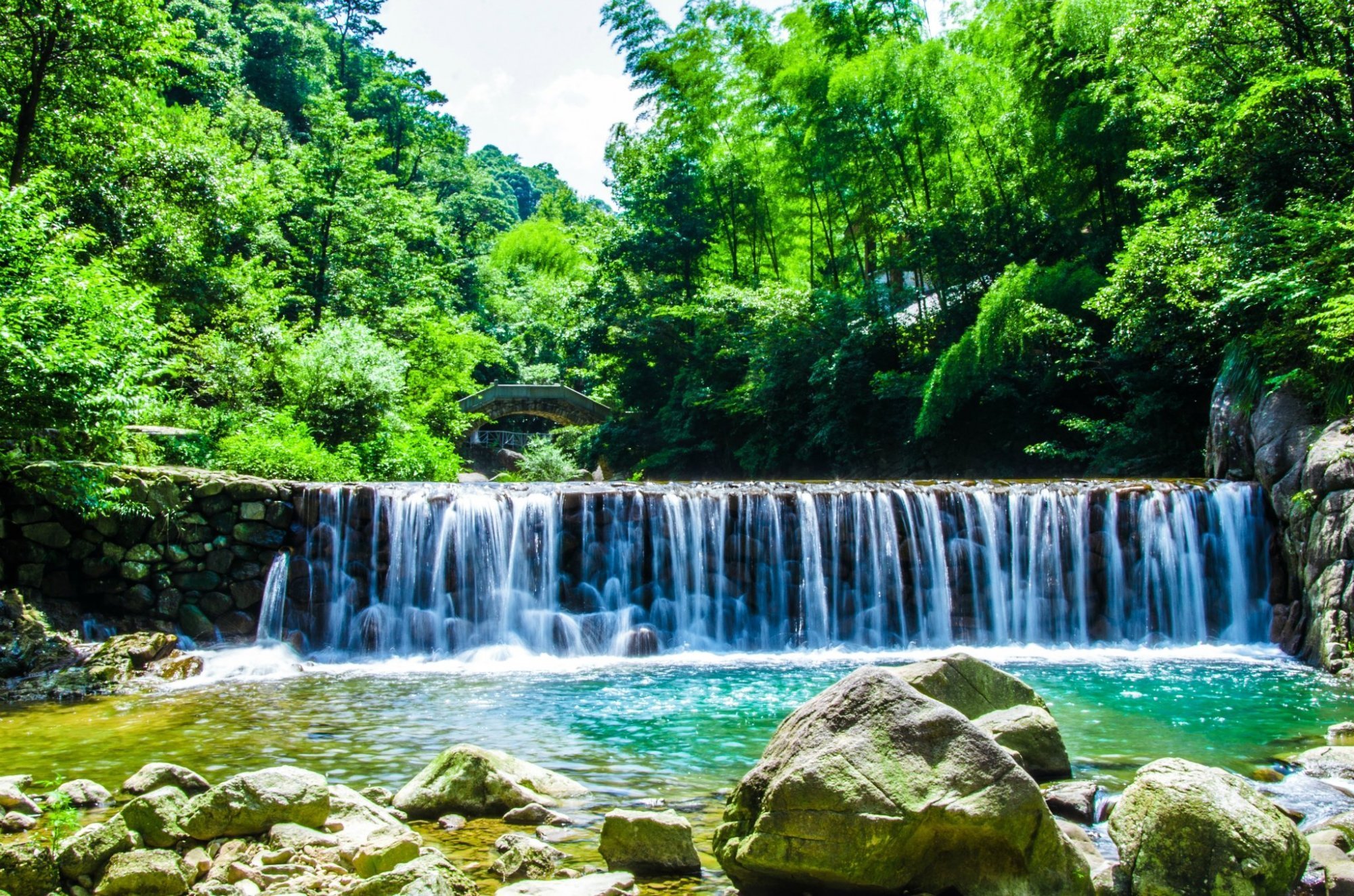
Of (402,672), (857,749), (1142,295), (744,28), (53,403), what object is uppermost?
(744,28)

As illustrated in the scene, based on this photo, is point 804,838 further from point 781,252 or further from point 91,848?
point 781,252

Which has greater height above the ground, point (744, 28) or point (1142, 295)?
point (744, 28)

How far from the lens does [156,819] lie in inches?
169

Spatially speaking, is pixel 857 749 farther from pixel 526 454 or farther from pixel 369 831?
pixel 526 454

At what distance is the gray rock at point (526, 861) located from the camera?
4.20 meters

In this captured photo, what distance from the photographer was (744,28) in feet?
83.8

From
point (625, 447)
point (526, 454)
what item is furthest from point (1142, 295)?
point (526, 454)

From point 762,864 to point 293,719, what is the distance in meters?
5.49

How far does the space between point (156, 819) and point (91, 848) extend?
32 centimetres

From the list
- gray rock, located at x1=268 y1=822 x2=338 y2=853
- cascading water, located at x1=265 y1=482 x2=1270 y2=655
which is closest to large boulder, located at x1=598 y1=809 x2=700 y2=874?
gray rock, located at x1=268 y1=822 x2=338 y2=853

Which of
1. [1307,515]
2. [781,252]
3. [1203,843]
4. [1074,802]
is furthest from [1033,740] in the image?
[781,252]

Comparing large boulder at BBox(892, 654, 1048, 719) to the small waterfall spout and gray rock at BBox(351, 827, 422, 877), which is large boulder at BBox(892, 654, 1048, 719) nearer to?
gray rock at BBox(351, 827, 422, 877)

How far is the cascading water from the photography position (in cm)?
1222

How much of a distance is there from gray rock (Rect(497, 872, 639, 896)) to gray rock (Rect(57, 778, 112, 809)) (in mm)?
2764
